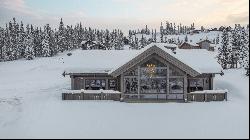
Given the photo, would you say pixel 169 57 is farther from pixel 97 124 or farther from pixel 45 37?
pixel 45 37

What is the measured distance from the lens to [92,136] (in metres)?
24.8

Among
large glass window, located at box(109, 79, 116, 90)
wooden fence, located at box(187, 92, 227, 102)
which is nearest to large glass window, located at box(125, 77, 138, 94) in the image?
large glass window, located at box(109, 79, 116, 90)

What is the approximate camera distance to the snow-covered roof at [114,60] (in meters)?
35.0

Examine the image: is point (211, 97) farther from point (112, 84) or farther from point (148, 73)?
point (112, 84)

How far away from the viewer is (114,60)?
3772 centimetres

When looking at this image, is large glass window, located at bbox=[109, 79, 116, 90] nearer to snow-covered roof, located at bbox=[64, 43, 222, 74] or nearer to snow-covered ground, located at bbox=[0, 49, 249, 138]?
snow-covered roof, located at bbox=[64, 43, 222, 74]

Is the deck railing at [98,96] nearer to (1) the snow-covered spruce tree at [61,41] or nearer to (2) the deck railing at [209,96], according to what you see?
(2) the deck railing at [209,96]

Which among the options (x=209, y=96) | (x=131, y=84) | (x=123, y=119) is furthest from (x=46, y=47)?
(x=123, y=119)

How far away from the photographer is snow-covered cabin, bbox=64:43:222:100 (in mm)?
33562

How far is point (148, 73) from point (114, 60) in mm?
Result: 4847

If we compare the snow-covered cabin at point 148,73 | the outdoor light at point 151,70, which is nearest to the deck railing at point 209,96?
the snow-covered cabin at point 148,73

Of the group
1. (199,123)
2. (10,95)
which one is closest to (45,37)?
(10,95)

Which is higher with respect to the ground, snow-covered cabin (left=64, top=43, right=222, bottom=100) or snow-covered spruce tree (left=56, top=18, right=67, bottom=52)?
snow-covered spruce tree (left=56, top=18, right=67, bottom=52)

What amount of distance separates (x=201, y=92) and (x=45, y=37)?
90433mm
